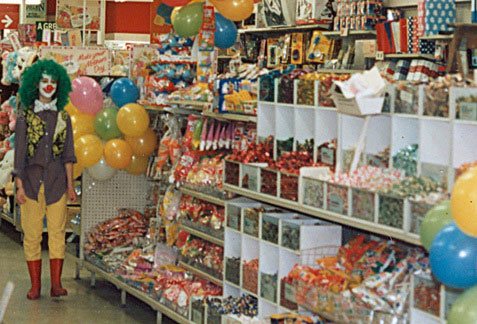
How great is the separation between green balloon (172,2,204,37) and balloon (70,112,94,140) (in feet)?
4.33

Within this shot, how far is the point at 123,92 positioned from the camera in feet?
28.2

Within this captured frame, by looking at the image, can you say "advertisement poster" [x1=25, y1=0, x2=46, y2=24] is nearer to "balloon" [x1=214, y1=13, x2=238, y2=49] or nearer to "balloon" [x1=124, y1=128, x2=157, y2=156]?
"balloon" [x1=124, y1=128, x2=157, y2=156]

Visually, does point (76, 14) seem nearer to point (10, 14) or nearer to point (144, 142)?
point (10, 14)

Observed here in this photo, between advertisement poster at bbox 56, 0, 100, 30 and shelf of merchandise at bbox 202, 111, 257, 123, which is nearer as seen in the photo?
shelf of merchandise at bbox 202, 111, 257, 123

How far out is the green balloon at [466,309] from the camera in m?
3.17

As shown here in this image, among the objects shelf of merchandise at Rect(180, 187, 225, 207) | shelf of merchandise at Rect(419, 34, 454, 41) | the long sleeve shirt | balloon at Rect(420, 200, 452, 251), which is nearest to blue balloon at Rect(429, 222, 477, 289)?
balloon at Rect(420, 200, 452, 251)

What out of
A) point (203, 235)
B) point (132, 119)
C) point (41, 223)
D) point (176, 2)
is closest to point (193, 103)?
point (203, 235)

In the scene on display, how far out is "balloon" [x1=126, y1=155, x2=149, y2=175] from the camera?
8.60 metres

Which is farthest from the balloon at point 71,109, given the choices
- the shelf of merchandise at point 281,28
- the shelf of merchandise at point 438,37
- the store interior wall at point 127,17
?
the store interior wall at point 127,17

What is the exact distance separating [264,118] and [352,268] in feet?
4.73

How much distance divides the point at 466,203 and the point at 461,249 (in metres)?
0.18

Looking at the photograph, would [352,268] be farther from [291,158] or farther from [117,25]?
[117,25]

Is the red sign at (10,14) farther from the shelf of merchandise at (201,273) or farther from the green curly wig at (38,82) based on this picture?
the shelf of merchandise at (201,273)

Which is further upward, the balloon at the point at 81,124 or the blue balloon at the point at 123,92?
the blue balloon at the point at 123,92
